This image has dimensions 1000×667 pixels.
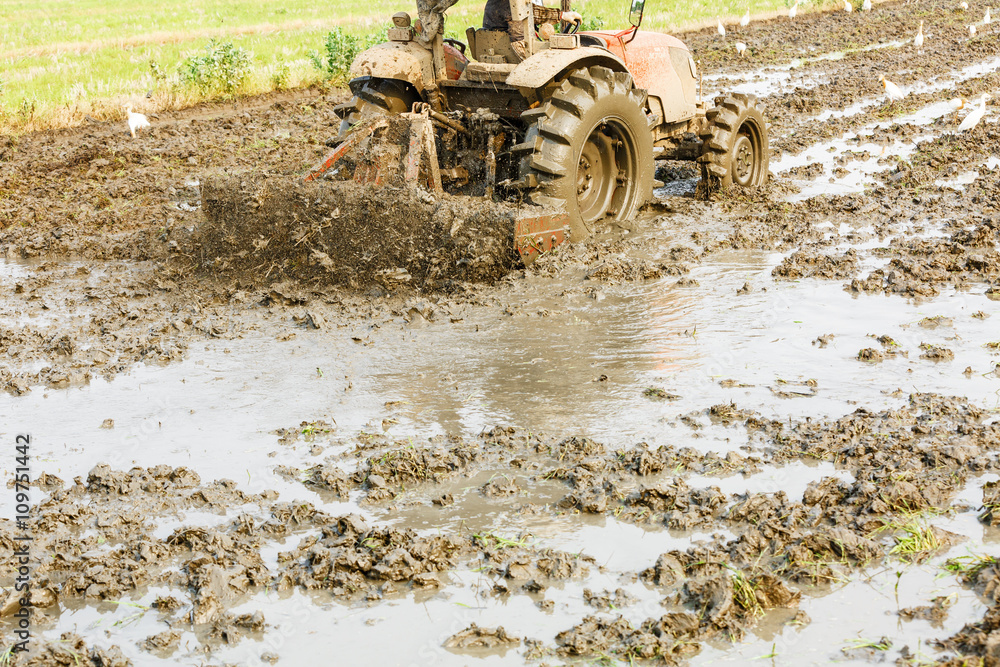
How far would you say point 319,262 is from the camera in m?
6.93

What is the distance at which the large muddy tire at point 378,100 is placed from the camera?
791 centimetres

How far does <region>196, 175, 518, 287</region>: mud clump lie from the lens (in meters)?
6.74

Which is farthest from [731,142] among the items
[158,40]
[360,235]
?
[158,40]

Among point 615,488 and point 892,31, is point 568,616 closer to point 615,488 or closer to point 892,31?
point 615,488

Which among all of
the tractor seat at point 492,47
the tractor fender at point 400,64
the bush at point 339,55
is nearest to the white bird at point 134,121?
the bush at point 339,55

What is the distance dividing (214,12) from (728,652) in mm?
35046

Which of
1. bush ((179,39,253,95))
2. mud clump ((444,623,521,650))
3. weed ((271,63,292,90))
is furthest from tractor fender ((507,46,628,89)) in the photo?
weed ((271,63,292,90))

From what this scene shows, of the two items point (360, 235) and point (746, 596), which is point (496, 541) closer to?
point (746, 596)

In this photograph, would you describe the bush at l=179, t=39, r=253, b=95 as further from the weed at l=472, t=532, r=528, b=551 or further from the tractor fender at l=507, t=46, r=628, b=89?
the weed at l=472, t=532, r=528, b=551

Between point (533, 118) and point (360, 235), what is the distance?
1642 mm

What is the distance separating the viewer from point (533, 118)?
7.19 m

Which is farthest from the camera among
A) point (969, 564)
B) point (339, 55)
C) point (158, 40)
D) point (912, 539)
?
point (158, 40)

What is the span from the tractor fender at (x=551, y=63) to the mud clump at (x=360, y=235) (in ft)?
3.09

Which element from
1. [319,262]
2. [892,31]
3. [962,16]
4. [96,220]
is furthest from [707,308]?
[962,16]
